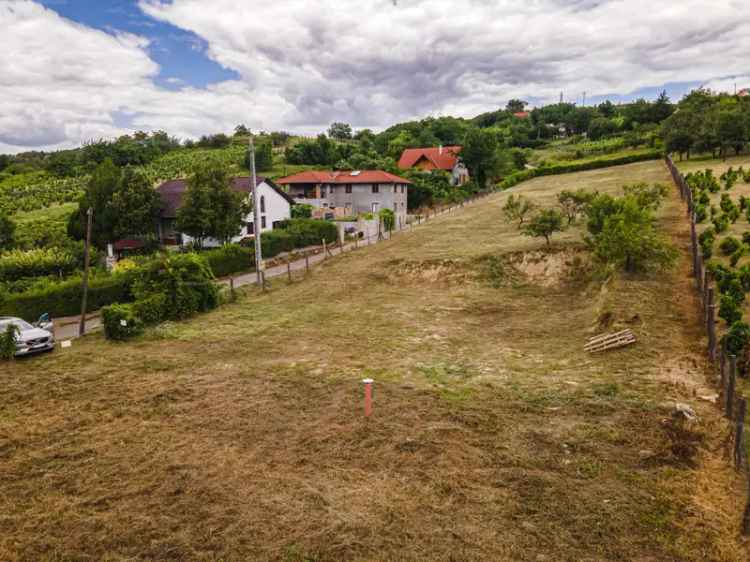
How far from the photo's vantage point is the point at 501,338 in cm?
1769

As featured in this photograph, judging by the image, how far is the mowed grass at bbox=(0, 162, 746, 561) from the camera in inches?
299

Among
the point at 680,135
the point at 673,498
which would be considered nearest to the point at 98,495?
the point at 673,498

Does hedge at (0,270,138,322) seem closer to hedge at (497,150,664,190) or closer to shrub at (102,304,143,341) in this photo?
shrub at (102,304,143,341)

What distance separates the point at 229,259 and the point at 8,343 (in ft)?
52.3

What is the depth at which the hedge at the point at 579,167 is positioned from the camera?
60.1 m

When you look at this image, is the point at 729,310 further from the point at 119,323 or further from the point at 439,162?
the point at 439,162

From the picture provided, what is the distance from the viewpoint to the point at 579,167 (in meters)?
63.1

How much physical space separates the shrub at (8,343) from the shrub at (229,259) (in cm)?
1373

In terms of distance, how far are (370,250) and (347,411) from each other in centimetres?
2482

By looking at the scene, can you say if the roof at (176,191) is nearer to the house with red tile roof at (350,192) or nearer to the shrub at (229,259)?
the shrub at (229,259)

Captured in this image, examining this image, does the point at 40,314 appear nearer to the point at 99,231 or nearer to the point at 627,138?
the point at 99,231

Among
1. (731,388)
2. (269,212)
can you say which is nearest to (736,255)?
(731,388)

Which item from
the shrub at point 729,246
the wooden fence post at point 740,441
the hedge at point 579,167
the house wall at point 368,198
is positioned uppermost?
the hedge at point 579,167

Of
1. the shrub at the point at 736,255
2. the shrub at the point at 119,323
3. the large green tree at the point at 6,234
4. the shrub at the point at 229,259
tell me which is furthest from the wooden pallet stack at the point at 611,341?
the large green tree at the point at 6,234
